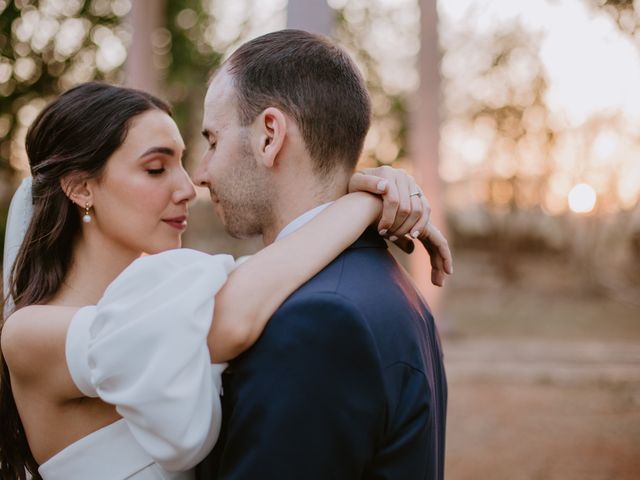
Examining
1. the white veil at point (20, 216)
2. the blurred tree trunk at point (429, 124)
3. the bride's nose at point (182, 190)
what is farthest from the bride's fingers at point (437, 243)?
the blurred tree trunk at point (429, 124)

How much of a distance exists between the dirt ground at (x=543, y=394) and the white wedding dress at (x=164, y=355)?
4.02 metres

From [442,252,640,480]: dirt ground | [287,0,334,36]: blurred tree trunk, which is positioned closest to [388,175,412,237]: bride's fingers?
[287,0,334,36]: blurred tree trunk

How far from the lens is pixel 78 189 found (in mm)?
2271

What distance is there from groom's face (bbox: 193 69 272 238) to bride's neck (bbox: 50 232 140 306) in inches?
23.8

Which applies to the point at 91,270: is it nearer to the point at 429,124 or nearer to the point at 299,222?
the point at 299,222

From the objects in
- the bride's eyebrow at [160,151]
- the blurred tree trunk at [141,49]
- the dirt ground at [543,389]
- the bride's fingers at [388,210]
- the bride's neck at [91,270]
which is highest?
the blurred tree trunk at [141,49]

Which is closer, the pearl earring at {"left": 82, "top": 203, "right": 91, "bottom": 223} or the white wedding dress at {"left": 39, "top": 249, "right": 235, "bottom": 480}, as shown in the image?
the white wedding dress at {"left": 39, "top": 249, "right": 235, "bottom": 480}

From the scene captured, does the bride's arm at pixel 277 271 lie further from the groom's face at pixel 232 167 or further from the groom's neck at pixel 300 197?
the groom's face at pixel 232 167

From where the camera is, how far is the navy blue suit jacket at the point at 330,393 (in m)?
1.35

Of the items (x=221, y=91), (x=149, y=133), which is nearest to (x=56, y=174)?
(x=149, y=133)

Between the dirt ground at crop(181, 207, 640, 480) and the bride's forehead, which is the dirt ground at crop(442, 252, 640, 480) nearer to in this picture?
the dirt ground at crop(181, 207, 640, 480)

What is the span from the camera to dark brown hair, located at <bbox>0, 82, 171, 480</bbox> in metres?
2.21

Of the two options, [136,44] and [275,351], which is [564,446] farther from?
[136,44]

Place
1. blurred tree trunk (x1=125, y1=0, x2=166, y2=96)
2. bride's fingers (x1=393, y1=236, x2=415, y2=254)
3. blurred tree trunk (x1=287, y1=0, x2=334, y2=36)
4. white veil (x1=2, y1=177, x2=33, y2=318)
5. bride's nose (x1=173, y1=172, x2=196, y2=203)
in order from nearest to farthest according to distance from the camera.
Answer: bride's fingers (x1=393, y1=236, x2=415, y2=254) < bride's nose (x1=173, y1=172, x2=196, y2=203) < white veil (x1=2, y1=177, x2=33, y2=318) < blurred tree trunk (x1=287, y1=0, x2=334, y2=36) < blurred tree trunk (x1=125, y1=0, x2=166, y2=96)
